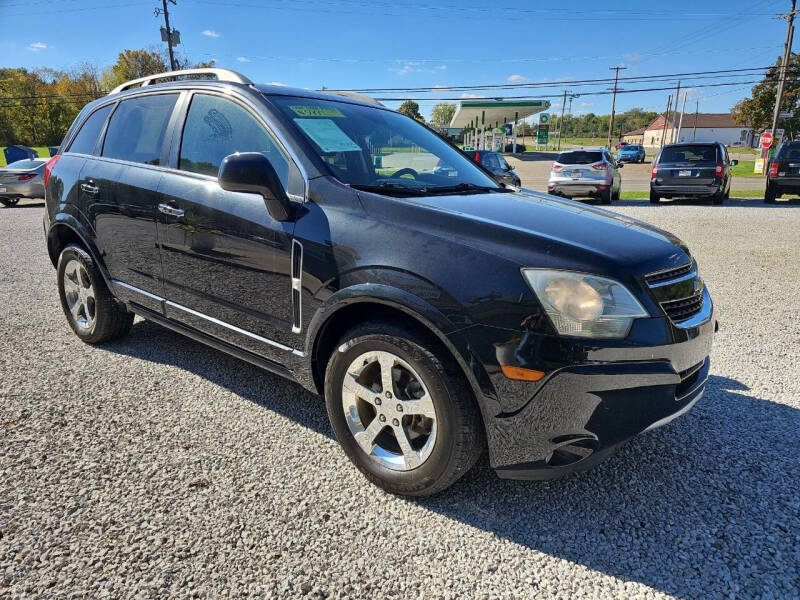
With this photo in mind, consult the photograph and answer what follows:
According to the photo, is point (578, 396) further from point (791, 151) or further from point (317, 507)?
point (791, 151)

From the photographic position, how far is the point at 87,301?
4.08 m

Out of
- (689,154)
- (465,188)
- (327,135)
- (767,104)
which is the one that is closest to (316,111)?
(327,135)

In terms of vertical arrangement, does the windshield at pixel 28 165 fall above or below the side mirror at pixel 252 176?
below

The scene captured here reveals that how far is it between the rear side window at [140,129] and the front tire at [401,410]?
1952mm

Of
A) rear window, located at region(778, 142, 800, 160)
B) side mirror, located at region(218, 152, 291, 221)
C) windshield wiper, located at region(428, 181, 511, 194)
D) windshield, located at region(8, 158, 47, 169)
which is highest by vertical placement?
rear window, located at region(778, 142, 800, 160)

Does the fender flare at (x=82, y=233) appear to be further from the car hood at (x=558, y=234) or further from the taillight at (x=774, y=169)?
the taillight at (x=774, y=169)

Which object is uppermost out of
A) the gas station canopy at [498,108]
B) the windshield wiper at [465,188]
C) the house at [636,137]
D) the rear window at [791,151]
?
the house at [636,137]

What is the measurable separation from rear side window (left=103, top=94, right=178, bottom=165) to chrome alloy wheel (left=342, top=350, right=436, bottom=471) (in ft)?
6.56

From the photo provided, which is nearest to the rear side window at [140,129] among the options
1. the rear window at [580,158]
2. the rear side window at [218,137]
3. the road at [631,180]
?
the rear side window at [218,137]

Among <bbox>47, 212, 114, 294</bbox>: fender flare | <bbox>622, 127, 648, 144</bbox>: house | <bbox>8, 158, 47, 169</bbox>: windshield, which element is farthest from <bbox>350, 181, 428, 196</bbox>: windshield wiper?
<bbox>622, 127, 648, 144</bbox>: house

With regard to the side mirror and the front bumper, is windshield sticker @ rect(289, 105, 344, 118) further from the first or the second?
the front bumper

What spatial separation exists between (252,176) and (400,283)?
0.83 m

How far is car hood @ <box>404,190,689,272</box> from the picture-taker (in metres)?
2.03

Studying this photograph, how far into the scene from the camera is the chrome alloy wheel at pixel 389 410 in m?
2.23
